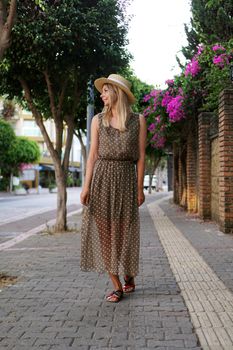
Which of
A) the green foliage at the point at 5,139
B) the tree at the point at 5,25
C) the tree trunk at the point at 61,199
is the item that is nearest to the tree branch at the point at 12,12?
the tree at the point at 5,25

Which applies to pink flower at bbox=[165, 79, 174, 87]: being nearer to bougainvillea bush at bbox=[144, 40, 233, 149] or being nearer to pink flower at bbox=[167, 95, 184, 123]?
bougainvillea bush at bbox=[144, 40, 233, 149]

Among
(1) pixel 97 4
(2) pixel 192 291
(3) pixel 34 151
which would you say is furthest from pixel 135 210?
(3) pixel 34 151

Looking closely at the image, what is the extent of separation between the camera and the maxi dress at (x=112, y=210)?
199 inches

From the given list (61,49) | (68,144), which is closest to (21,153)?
(68,144)

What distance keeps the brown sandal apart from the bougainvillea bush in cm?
733

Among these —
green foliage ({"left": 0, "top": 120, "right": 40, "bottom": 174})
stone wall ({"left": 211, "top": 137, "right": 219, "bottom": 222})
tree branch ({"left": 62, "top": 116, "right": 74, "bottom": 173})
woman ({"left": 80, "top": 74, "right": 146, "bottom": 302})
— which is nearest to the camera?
woman ({"left": 80, "top": 74, "right": 146, "bottom": 302})

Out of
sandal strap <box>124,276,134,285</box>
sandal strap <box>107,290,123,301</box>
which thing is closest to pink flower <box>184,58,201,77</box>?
sandal strap <box>124,276,134,285</box>

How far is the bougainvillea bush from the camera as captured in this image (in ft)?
38.8

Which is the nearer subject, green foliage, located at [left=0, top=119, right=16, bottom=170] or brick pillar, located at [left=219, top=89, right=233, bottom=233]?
brick pillar, located at [left=219, top=89, right=233, bottom=233]

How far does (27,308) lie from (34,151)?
5278 cm

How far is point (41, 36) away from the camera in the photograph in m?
10.2

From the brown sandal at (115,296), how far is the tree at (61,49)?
6315mm

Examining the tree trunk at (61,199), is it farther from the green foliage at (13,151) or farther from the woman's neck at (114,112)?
the green foliage at (13,151)

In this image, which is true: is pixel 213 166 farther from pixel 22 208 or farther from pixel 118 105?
pixel 22 208
